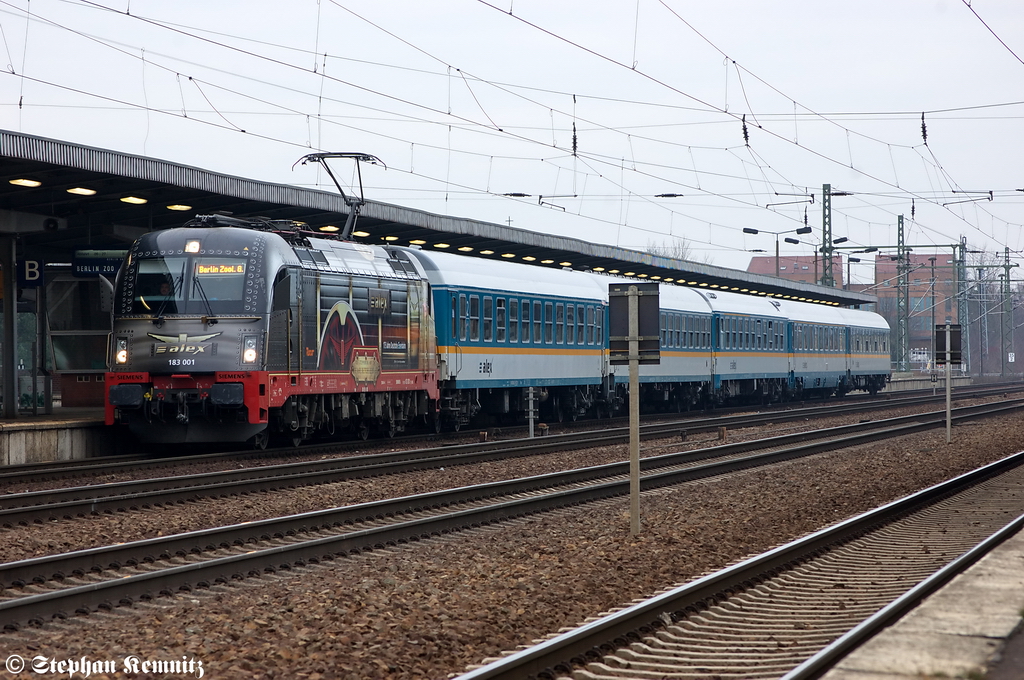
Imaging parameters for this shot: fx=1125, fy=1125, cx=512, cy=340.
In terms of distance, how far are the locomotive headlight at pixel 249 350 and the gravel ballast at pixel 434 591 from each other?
13.2 ft

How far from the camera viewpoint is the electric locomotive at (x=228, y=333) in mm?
18875

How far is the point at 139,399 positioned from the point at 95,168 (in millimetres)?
4058

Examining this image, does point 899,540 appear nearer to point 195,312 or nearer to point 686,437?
point 195,312

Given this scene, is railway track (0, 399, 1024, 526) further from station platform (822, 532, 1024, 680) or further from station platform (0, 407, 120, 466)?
station platform (822, 532, 1024, 680)

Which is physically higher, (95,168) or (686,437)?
(95,168)

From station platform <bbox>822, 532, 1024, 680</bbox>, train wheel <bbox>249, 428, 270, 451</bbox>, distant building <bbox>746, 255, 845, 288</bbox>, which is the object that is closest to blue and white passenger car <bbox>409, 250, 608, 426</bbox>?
train wheel <bbox>249, 428, 270, 451</bbox>

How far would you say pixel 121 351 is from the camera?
19.2 metres

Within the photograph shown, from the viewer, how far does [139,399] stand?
62.0ft

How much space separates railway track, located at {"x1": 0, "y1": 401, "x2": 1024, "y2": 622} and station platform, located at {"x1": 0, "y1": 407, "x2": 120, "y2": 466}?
907cm

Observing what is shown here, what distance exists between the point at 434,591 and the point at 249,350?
10.7 metres

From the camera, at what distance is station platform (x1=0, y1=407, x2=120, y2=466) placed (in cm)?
1944

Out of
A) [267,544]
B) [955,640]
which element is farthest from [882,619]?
[267,544]

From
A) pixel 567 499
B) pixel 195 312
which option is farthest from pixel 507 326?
pixel 567 499

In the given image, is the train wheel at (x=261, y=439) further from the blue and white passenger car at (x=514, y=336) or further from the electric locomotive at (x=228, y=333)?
the blue and white passenger car at (x=514, y=336)
